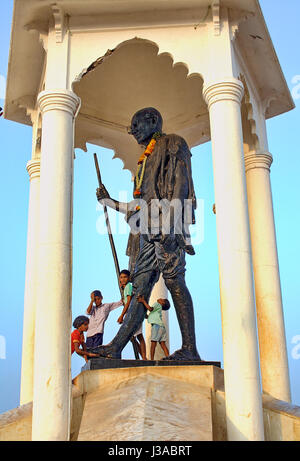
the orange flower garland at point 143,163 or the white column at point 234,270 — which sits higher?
the orange flower garland at point 143,163

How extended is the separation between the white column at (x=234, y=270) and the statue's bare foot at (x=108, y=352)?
212cm

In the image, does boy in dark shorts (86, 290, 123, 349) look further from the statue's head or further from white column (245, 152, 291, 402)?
the statue's head

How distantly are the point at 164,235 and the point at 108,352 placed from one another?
7.07ft

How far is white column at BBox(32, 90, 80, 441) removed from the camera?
9.30m

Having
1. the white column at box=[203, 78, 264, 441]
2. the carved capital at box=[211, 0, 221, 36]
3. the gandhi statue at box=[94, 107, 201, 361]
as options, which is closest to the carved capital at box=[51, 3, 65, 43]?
the gandhi statue at box=[94, 107, 201, 361]

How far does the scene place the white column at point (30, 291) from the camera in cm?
1273

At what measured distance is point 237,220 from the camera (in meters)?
9.98

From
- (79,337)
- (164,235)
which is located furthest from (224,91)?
(79,337)

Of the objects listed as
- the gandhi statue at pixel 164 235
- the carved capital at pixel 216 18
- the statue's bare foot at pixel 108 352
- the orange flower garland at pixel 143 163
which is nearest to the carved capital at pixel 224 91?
the carved capital at pixel 216 18

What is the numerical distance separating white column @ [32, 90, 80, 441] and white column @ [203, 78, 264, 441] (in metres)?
2.24

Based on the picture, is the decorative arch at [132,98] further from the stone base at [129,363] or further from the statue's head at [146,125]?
the stone base at [129,363]

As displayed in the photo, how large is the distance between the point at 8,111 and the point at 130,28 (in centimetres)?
393

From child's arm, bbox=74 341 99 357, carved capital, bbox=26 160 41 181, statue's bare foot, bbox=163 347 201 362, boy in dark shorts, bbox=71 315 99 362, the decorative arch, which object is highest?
the decorative arch

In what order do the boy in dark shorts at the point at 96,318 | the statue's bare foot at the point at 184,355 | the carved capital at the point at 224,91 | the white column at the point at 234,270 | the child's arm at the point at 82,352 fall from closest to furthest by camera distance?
the white column at the point at 234,270, the carved capital at the point at 224,91, the statue's bare foot at the point at 184,355, the child's arm at the point at 82,352, the boy in dark shorts at the point at 96,318
